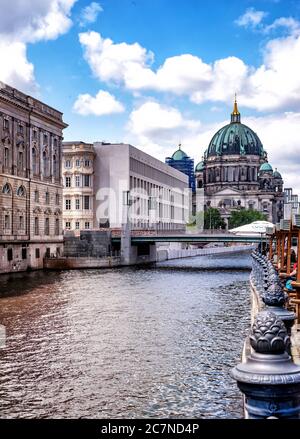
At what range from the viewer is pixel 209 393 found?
17.8 metres

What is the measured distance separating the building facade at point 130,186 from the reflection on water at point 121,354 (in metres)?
54.9

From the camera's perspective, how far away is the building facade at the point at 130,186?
371 ft

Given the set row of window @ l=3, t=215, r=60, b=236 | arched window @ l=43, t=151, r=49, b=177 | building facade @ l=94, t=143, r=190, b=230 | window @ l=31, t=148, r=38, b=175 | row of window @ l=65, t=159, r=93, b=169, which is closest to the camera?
row of window @ l=3, t=215, r=60, b=236

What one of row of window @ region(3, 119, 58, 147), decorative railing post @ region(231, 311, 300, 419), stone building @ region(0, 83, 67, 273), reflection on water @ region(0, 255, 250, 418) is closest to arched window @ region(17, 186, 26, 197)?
stone building @ region(0, 83, 67, 273)

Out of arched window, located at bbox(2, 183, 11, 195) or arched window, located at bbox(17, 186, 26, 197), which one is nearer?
arched window, located at bbox(2, 183, 11, 195)

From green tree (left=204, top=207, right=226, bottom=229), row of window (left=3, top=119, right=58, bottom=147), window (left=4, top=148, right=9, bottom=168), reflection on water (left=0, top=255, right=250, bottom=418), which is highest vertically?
row of window (left=3, top=119, right=58, bottom=147)

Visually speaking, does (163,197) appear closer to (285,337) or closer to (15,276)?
(15,276)

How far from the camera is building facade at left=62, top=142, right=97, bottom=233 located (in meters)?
111

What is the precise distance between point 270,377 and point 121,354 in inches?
690

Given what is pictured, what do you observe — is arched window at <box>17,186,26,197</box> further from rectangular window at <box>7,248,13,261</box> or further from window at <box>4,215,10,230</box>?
rectangular window at <box>7,248,13,261</box>

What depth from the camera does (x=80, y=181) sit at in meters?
112

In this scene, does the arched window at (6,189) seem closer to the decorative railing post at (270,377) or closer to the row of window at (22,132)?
the row of window at (22,132)

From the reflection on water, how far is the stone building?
25.3 meters

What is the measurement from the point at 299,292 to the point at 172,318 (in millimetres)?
14357
